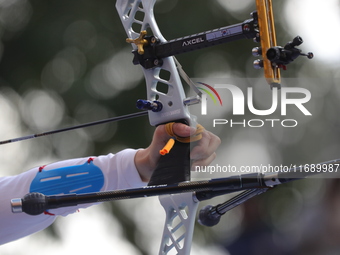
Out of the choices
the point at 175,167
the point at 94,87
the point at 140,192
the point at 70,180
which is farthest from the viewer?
the point at 94,87

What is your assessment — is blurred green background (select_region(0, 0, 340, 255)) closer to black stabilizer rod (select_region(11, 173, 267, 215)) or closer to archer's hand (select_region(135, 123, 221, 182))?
archer's hand (select_region(135, 123, 221, 182))

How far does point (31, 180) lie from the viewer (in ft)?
5.76

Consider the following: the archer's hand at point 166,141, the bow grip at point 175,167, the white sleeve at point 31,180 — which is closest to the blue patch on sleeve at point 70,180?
the white sleeve at point 31,180

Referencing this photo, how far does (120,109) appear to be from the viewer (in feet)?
11.3

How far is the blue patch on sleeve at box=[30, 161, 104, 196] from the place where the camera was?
1.71 m

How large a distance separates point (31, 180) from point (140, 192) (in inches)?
26.2

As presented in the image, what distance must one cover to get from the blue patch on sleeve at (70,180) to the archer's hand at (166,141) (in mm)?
116

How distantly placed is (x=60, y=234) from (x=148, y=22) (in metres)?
2.04

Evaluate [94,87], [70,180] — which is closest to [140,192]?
[70,180]

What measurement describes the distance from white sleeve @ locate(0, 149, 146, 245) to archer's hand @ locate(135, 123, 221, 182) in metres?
0.02

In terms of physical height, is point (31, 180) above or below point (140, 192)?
below

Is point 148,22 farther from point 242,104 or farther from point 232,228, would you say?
point 232,228

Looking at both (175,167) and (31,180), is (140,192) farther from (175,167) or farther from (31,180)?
(31,180)

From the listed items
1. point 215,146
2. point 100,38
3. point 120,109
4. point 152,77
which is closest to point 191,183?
point 215,146
